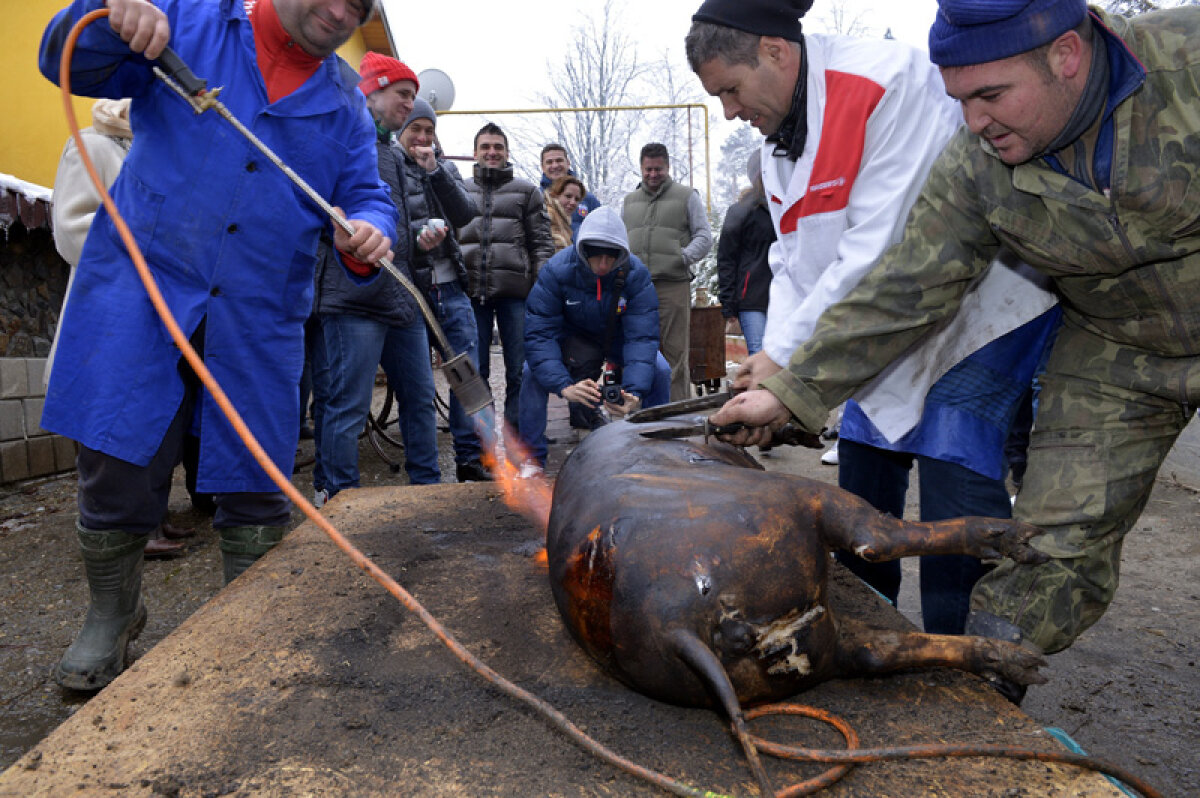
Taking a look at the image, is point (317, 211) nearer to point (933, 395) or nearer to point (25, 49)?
point (933, 395)

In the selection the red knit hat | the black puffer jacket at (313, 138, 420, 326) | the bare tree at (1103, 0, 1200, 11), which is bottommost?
the black puffer jacket at (313, 138, 420, 326)

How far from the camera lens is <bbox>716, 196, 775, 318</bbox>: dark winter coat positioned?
6008 millimetres

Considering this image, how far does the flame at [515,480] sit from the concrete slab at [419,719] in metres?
0.53

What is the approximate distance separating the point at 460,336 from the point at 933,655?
372 centimetres

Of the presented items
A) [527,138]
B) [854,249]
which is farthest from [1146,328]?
[527,138]

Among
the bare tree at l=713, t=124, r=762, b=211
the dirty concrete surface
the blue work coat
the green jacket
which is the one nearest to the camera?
the blue work coat

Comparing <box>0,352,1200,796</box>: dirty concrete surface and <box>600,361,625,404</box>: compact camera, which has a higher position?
<box>600,361,625,404</box>: compact camera

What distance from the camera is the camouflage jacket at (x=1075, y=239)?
1657 millimetres

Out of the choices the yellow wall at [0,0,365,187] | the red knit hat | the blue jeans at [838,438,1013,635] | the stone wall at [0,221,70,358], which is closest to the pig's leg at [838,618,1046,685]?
the blue jeans at [838,438,1013,635]

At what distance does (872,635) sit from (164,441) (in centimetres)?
209

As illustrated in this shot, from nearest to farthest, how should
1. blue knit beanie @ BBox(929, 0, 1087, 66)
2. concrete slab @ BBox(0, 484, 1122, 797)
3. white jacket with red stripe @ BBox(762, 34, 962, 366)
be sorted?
concrete slab @ BBox(0, 484, 1122, 797) < blue knit beanie @ BBox(929, 0, 1087, 66) < white jacket with red stripe @ BBox(762, 34, 962, 366)

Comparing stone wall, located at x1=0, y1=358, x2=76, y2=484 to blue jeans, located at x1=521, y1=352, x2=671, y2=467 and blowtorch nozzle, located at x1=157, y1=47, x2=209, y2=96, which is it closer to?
blue jeans, located at x1=521, y1=352, x2=671, y2=467

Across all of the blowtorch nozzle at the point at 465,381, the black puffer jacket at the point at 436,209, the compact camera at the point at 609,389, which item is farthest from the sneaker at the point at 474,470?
the blowtorch nozzle at the point at 465,381

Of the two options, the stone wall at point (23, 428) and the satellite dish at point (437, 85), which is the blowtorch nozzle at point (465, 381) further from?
the satellite dish at point (437, 85)
